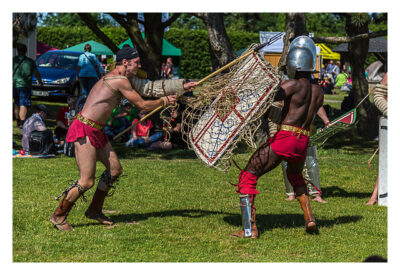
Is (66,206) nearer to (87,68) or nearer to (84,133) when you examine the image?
(84,133)

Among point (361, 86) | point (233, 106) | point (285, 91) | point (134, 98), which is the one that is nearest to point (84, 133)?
point (134, 98)

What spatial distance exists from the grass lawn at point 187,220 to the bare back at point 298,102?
1264 millimetres

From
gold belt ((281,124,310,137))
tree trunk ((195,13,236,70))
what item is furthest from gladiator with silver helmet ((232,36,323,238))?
tree trunk ((195,13,236,70))

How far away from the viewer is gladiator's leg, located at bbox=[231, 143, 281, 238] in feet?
20.5

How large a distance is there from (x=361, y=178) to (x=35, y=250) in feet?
21.4

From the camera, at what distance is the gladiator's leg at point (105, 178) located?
6.62 m

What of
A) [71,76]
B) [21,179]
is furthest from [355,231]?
[71,76]

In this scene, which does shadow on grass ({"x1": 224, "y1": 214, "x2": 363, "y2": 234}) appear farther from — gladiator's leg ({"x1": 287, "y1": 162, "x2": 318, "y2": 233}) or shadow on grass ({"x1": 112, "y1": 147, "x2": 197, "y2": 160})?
shadow on grass ({"x1": 112, "y1": 147, "x2": 197, "y2": 160})

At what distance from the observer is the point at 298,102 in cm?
616

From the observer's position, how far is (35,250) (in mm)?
5660

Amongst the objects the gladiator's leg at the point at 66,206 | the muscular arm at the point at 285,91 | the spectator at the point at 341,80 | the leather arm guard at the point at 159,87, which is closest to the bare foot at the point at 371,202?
the muscular arm at the point at 285,91

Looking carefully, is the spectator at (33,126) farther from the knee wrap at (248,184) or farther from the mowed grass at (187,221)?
the knee wrap at (248,184)

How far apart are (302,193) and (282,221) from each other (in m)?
0.77

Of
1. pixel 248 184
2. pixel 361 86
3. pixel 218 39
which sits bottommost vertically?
pixel 248 184
